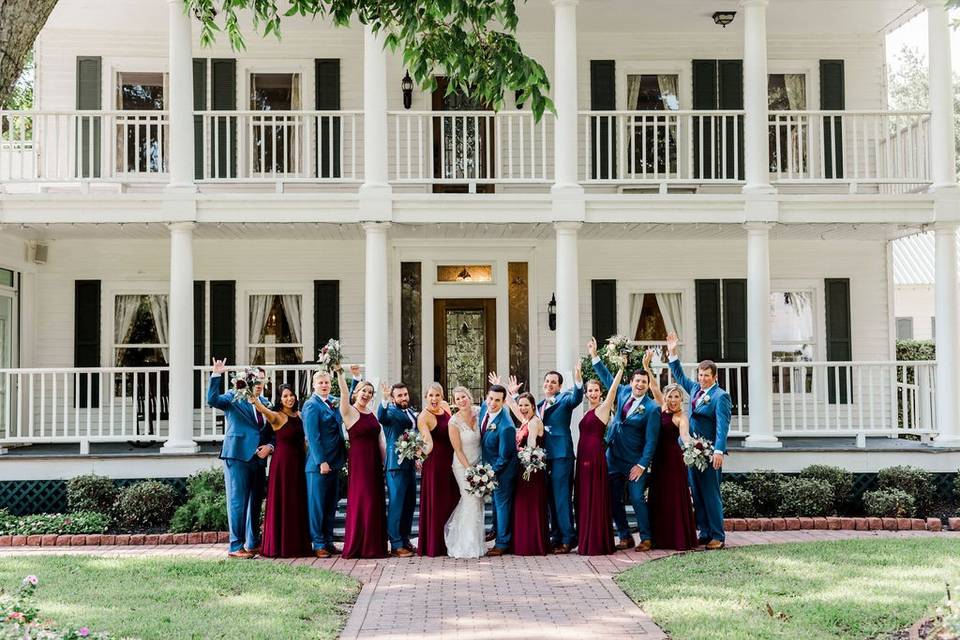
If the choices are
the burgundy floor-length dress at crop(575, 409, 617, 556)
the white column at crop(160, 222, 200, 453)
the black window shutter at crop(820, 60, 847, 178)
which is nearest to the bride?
A: the burgundy floor-length dress at crop(575, 409, 617, 556)

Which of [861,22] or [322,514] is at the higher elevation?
[861,22]

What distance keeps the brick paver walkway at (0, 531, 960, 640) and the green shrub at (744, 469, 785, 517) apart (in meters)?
0.86

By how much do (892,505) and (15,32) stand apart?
1037 centimetres

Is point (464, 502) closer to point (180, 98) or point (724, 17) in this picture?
point (180, 98)

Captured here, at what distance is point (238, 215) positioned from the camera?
12.3 m

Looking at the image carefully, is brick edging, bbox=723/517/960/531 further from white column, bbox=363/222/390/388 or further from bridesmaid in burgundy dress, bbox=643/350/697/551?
white column, bbox=363/222/390/388

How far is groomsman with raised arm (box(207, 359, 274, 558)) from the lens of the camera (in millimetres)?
9562

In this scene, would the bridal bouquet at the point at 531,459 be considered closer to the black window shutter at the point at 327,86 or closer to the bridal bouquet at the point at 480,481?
the bridal bouquet at the point at 480,481

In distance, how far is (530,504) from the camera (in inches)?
382

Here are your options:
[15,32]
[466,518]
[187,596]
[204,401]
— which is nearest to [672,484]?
[466,518]

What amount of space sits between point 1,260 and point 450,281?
672 centimetres

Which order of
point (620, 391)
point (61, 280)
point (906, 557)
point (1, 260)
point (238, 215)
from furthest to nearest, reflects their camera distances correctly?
→ point (61, 280) < point (1, 260) < point (238, 215) < point (620, 391) < point (906, 557)

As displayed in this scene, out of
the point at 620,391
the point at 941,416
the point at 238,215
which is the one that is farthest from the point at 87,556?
the point at 941,416

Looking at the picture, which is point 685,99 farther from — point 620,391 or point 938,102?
point 620,391
